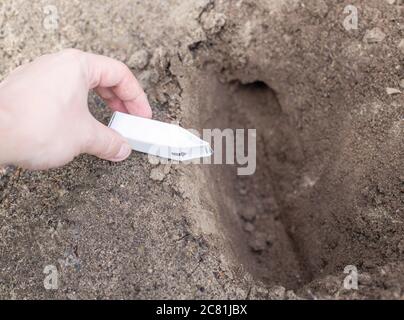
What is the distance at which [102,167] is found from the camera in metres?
1.57

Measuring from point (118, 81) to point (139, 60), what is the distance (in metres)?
0.32

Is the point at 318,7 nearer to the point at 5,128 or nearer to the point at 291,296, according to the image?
the point at 291,296

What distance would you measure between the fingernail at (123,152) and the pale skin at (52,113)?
0.09 ft

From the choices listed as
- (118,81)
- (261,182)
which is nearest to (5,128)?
(118,81)

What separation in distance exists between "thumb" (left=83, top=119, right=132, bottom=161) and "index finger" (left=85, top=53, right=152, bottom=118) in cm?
15

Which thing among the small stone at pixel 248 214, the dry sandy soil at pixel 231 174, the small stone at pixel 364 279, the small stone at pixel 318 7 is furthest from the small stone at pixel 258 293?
the small stone at pixel 318 7

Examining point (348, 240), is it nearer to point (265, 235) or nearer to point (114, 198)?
point (265, 235)

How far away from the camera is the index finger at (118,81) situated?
1.44 meters

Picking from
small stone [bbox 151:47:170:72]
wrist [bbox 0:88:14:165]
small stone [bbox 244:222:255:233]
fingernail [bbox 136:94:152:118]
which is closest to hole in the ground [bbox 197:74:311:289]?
small stone [bbox 244:222:255:233]

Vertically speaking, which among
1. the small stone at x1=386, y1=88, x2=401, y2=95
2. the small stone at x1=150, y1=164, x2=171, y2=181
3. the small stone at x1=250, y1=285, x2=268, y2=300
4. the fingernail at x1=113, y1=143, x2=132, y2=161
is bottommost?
the small stone at x1=250, y1=285, x2=268, y2=300

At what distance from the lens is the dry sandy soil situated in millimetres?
1452

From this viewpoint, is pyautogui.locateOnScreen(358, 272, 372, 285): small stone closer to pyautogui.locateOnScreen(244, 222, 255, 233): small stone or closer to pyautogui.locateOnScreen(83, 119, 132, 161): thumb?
pyautogui.locateOnScreen(244, 222, 255, 233): small stone
